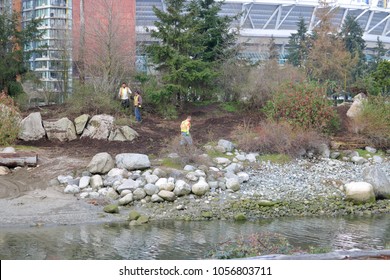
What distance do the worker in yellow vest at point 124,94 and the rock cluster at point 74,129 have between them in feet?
8.47

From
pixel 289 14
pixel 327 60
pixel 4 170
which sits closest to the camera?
pixel 4 170

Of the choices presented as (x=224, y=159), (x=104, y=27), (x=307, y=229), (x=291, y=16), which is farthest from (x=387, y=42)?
(x=307, y=229)

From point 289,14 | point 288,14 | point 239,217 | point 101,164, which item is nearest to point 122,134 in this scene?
point 101,164

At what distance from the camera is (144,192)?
19.1 meters

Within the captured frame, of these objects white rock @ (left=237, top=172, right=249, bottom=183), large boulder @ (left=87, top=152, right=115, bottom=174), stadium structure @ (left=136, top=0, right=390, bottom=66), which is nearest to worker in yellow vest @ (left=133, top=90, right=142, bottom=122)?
large boulder @ (left=87, top=152, right=115, bottom=174)

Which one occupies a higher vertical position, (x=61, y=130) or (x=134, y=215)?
(x=61, y=130)

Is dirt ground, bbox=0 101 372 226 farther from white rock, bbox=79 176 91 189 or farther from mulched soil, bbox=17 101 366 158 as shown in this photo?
white rock, bbox=79 176 91 189

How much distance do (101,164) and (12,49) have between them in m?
14.8

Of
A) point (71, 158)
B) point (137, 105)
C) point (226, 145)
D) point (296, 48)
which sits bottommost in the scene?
point (71, 158)

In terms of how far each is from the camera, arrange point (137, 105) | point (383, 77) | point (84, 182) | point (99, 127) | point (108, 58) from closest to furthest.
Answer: point (84, 182) < point (99, 127) < point (137, 105) < point (108, 58) < point (383, 77)

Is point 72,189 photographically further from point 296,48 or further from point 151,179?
point 296,48

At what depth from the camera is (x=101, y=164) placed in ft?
67.9

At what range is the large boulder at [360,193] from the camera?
63.6ft

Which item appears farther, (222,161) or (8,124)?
(8,124)
